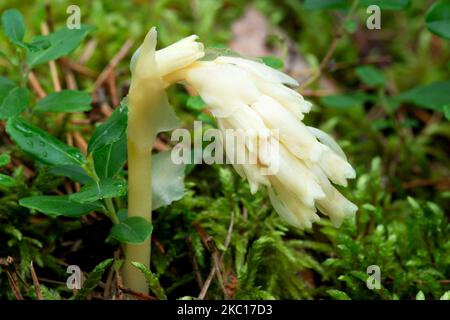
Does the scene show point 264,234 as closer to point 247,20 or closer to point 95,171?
point 95,171

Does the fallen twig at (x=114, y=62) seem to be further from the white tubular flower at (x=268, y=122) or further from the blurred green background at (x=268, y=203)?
the white tubular flower at (x=268, y=122)

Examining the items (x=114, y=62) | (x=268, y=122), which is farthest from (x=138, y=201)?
(x=114, y=62)

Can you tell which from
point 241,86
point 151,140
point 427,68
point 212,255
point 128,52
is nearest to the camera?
point 241,86

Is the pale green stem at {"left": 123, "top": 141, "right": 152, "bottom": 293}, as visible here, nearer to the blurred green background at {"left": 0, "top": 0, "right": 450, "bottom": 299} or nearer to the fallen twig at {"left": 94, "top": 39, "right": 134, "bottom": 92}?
the blurred green background at {"left": 0, "top": 0, "right": 450, "bottom": 299}

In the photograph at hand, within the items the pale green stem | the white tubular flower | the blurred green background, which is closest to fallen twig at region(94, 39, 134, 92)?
the blurred green background

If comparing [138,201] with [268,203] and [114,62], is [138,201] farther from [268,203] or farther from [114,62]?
[114,62]

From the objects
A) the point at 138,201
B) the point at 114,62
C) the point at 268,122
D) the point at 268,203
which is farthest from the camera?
the point at 114,62

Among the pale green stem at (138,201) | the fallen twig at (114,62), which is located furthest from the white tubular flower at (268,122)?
the fallen twig at (114,62)

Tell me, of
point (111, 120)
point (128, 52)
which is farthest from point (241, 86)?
point (128, 52)
